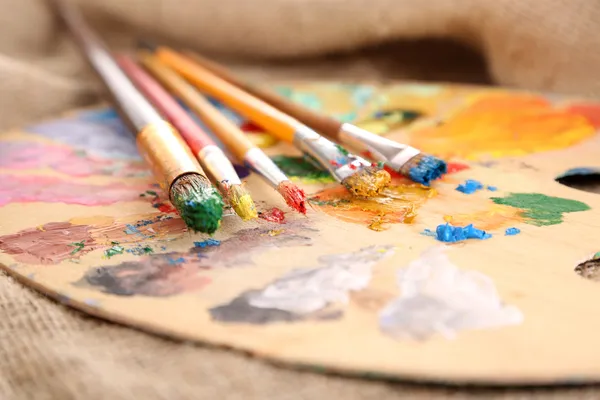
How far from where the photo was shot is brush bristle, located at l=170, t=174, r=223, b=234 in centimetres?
48

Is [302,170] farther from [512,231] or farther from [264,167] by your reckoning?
[512,231]

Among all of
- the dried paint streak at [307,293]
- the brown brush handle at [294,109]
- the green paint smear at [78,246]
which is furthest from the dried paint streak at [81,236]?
the brown brush handle at [294,109]

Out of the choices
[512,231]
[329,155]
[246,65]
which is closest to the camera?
[512,231]

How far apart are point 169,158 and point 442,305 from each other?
0.85 feet

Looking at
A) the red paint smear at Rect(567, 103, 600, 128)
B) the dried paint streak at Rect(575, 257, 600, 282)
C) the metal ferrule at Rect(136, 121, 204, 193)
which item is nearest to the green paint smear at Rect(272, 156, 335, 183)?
the metal ferrule at Rect(136, 121, 204, 193)

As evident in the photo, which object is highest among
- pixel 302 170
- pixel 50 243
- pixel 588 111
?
pixel 588 111

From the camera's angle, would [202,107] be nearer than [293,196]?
No

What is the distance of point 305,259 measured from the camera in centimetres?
47

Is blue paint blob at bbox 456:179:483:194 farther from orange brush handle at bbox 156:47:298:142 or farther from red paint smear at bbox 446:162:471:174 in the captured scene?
orange brush handle at bbox 156:47:298:142

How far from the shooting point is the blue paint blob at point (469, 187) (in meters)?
0.59

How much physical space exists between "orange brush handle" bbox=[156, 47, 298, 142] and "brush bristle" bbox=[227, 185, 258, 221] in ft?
0.53

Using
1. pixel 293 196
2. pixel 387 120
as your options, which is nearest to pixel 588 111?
pixel 387 120

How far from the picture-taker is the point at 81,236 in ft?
1.73

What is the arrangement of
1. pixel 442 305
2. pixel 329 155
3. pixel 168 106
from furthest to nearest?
pixel 168 106
pixel 329 155
pixel 442 305
